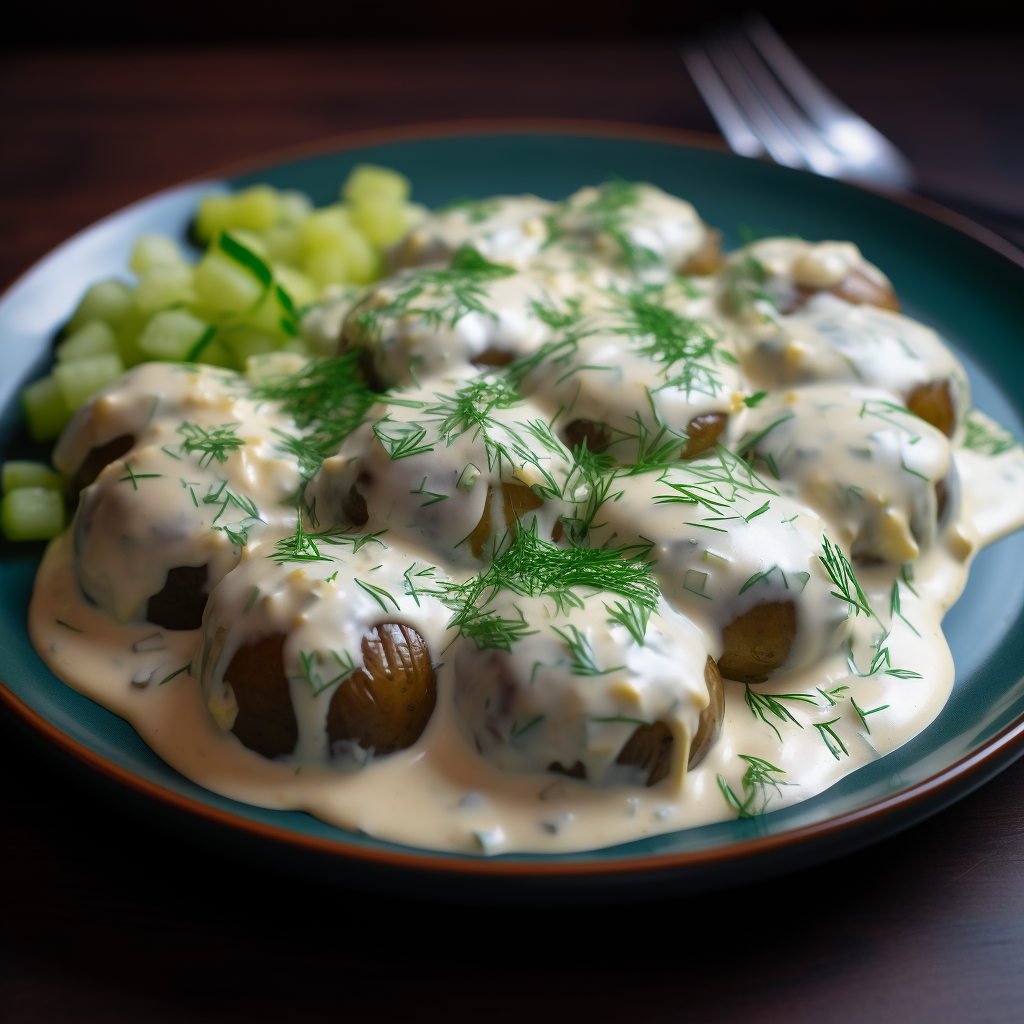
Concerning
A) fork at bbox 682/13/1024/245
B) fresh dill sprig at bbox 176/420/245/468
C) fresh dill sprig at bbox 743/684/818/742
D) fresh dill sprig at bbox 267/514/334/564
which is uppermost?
fork at bbox 682/13/1024/245

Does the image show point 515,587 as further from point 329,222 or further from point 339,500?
point 329,222

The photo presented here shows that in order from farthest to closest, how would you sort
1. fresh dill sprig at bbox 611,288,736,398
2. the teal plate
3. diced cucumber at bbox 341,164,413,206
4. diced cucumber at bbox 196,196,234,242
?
diced cucumber at bbox 341,164,413,206
diced cucumber at bbox 196,196,234,242
fresh dill sprig at bbox 611,288,736,398
the teal plate

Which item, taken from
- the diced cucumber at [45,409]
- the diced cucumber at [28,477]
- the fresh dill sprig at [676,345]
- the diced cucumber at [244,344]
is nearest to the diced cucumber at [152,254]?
the diced cucumber at [244,344]

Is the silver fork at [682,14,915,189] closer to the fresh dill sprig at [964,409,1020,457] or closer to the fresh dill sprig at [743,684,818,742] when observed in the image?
the fresh dill sprig at [964,409,1020,457]

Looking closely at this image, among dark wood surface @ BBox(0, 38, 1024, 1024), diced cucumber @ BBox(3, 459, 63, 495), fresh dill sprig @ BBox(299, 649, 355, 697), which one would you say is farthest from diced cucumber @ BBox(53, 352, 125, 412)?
fresh dill sprig @ BBox(299, 649, 355, 697)

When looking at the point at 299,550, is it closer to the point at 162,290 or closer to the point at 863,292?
the point at 162,290

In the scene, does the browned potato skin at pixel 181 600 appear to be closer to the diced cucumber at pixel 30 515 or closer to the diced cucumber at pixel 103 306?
the diced cucumber at pixel 30 515
